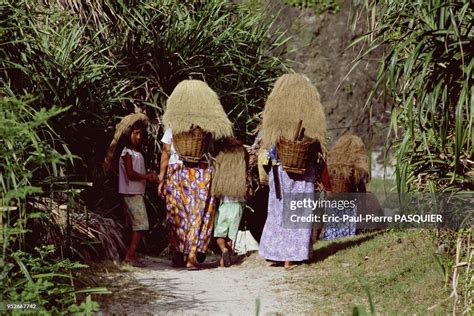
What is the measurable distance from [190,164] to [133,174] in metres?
0.57

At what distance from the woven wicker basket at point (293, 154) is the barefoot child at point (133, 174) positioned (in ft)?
4.39

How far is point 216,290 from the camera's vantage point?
8617mm

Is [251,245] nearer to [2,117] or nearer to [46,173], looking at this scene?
[46,173]

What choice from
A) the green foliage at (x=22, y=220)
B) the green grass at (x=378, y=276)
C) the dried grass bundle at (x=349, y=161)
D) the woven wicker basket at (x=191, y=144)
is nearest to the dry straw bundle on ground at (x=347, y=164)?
the dried grass bundle at (x=349, y=161)

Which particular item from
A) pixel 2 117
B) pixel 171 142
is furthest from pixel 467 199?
pixel 2 117

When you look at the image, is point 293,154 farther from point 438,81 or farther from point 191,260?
point 438,81

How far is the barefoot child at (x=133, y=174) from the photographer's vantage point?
32.5ft

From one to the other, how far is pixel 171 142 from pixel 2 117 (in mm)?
3664

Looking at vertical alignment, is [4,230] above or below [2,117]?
below

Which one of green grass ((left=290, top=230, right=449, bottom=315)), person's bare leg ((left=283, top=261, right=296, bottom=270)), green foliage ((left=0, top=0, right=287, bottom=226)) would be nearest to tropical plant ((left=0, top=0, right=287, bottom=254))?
green foliage ((left=0, top=0, right=287, bottom=226))

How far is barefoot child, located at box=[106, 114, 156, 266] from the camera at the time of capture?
9.91 meters

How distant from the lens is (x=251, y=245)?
A: 1180 centimetres

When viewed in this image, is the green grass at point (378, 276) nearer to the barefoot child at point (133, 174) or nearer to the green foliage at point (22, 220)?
the barefoot child at point (133, 174)

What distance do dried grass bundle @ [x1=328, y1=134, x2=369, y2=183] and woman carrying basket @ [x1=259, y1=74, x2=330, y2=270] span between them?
1.49m
